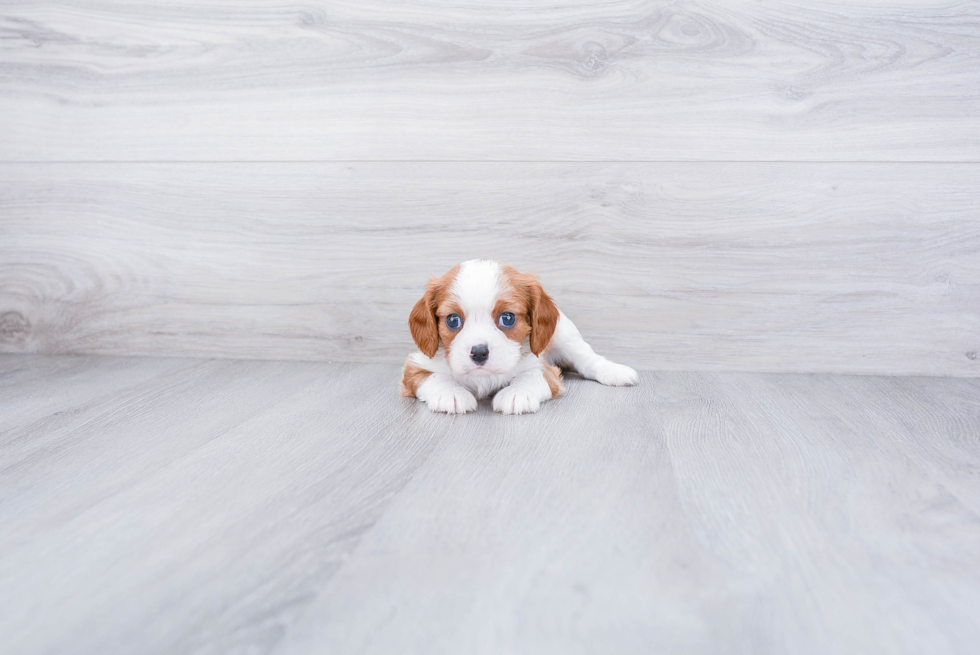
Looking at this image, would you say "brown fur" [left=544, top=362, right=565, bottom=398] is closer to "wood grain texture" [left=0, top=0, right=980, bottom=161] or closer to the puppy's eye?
the puppy's eye

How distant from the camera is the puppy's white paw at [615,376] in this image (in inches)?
58.5

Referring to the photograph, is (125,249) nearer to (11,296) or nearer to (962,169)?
(11,296)

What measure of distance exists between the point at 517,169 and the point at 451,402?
720 mm

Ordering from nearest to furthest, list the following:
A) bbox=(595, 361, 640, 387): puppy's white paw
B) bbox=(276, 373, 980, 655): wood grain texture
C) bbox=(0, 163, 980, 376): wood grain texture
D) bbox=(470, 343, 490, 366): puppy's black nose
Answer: bbox=(276, 373, 980, 655): wood grain texture → bbox=(470, 343, 490, 366): puppy's black nose → bbox=(595, 361, 640, 387): puppy's white paw → bbox=(0, 163, 980, 376): wood grain texture

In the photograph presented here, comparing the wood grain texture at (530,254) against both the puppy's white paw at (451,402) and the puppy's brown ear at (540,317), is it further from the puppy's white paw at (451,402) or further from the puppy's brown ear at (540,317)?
the puppy's white paw at (451,402)

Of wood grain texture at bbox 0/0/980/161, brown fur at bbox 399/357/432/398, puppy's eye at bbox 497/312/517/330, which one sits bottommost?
brown fur at bbox 399/357/432/398

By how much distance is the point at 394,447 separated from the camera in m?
1.03

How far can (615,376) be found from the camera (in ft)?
4.89

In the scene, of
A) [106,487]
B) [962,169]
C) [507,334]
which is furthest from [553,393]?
[962,169]

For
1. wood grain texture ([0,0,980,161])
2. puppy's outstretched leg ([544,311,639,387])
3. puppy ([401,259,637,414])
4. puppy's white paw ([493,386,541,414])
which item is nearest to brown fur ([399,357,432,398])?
puppy ([401,259,637,414])

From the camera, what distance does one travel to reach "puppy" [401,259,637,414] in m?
1.23

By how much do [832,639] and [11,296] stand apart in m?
2.22

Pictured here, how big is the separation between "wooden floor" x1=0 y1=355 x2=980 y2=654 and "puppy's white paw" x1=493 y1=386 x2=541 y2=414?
36 millimetres

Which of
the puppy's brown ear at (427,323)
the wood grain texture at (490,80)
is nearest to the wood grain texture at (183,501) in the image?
the puppy's brown ear at (427,323)
